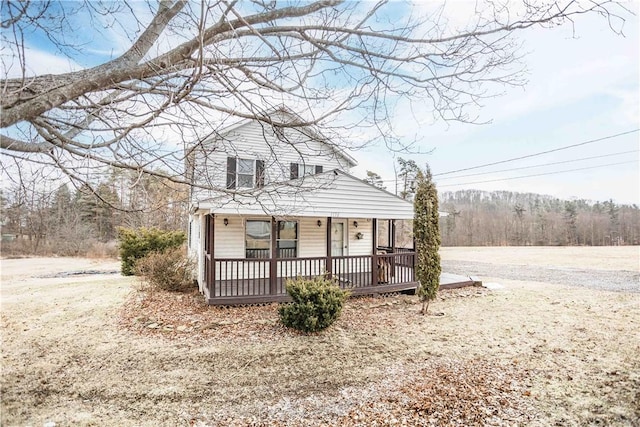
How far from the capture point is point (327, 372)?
5.17 metres

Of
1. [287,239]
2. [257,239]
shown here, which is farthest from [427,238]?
[257,239]

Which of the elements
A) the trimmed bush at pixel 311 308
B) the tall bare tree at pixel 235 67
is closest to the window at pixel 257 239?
the trimmed bush at pixel 311 308

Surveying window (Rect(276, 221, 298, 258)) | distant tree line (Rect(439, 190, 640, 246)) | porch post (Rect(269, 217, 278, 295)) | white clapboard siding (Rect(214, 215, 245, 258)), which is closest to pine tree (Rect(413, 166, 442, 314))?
porch post (Rect(269, 217, 278, 295))

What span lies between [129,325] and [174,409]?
4362mm

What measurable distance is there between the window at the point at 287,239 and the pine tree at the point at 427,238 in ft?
13.7

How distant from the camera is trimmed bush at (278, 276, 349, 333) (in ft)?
22.9

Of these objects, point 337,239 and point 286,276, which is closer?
point 286,276

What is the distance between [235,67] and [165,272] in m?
9.30

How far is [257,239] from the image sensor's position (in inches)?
434

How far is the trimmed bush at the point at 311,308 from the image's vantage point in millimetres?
6988

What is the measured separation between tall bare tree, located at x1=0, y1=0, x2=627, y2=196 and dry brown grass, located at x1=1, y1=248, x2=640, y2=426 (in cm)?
298

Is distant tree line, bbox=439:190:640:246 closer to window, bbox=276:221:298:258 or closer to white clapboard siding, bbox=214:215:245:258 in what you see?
window, bbox=276:221:298:258


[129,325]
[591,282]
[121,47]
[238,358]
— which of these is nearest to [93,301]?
[129,325]

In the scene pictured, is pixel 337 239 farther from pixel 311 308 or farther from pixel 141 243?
pixel 141 243
